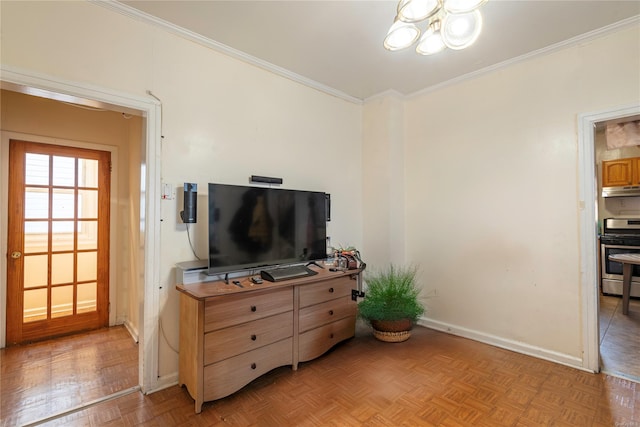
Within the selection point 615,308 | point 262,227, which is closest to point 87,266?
point 262,227

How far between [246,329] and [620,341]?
12.3ft

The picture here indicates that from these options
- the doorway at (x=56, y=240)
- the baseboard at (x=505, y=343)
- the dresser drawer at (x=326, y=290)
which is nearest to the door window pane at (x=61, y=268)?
the doorway at (x=56, y=240)

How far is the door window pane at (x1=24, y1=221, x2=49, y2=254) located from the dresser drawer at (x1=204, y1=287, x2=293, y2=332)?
99.6 inches

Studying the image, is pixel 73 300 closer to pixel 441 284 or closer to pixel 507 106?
pixel 441 284

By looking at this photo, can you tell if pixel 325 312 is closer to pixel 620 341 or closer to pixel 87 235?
pixel 87 235

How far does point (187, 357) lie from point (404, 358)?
187 centimetres

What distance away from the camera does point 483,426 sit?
1869mm

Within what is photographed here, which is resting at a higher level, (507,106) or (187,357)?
(507,106)

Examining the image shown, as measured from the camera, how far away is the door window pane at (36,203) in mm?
3135

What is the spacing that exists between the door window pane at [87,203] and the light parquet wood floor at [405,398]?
225 cm

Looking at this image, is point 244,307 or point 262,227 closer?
point 244,307

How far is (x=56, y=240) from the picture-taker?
130 inches

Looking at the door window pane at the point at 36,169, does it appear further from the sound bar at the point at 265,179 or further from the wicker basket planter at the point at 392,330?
the wicker basket planter at the point at 392,330

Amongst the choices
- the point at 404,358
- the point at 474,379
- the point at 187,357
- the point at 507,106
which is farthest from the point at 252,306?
the point at 507,106
